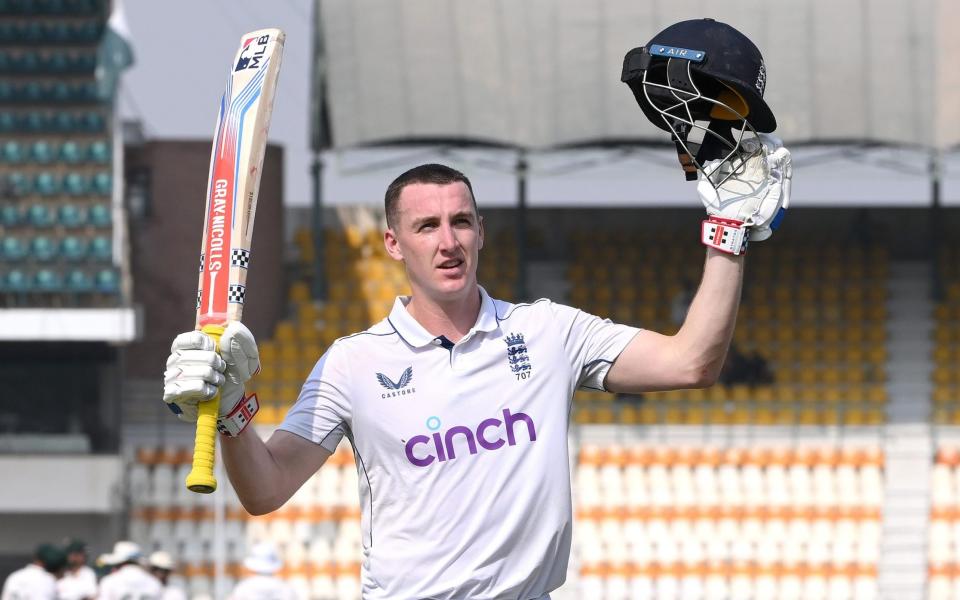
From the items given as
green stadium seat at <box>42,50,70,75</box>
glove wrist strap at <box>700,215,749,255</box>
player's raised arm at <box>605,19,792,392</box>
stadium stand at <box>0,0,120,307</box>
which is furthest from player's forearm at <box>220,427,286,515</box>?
green stadium seat at <box>42,50,70,75</box>

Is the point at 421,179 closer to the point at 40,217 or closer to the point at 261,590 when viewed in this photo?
the point at 261,590

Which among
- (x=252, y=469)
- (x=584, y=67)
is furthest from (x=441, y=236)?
(x=584, y=67)

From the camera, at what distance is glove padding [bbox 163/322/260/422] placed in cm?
339

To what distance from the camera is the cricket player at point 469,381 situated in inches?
137

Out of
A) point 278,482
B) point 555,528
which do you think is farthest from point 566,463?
point 278,482

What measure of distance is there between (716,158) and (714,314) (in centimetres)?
36

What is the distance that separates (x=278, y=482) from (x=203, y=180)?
16.8m

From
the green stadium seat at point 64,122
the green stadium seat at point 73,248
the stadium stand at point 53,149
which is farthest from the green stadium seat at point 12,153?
the green stadium seat at point 73,248

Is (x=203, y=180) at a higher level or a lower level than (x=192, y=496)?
higher

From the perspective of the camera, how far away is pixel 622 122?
18562 mm

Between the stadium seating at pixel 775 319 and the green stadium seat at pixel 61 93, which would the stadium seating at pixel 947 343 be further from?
the green stadium seat at pixel 61 93

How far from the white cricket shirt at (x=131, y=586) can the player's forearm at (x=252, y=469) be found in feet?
24.3

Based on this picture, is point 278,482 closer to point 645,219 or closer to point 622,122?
point 622,122

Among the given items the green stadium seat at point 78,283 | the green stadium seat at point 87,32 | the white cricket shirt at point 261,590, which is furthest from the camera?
the green stadium seat at point 87,32
